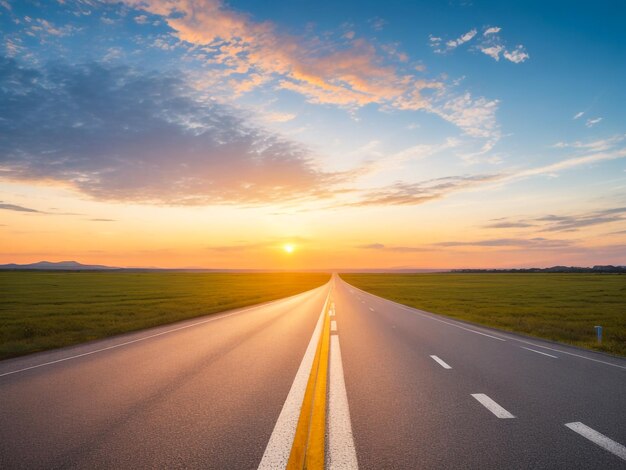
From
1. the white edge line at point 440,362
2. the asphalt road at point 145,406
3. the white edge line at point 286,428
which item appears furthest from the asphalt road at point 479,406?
the asphalt road at point 145,406

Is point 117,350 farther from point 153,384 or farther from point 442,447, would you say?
point 442,447

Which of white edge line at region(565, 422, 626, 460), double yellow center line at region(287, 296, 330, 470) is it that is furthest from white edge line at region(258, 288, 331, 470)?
white edge line at region(565, 422, 626, 460)

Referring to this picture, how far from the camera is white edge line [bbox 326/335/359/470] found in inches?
150

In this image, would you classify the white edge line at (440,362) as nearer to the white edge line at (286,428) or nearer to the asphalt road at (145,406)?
the white edge line at (286,428)

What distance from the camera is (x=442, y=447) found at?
13.8 ft

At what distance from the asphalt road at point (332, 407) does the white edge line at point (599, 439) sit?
2 cm

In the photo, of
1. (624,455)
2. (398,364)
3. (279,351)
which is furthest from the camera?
(279,351)

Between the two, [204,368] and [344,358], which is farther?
[344,358]

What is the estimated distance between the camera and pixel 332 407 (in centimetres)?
554

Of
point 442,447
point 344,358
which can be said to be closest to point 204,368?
point 344,358

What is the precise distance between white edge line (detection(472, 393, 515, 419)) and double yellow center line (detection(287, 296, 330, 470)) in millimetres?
2401

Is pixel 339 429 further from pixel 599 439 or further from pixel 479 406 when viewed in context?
pixel 599 439

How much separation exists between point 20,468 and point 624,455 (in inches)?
244

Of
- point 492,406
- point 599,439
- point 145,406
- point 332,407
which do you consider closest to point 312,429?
point 332,407
